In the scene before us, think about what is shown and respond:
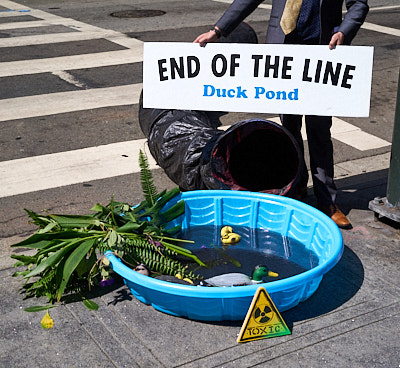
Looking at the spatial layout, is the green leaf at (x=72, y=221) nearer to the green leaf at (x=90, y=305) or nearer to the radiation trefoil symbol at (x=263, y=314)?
the green leaf at (x=90, y=305)

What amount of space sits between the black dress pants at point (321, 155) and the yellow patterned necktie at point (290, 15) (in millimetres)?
635

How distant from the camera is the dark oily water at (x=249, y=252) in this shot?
4230mm

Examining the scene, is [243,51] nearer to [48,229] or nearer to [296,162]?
[296,162]

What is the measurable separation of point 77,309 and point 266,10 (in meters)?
11.9

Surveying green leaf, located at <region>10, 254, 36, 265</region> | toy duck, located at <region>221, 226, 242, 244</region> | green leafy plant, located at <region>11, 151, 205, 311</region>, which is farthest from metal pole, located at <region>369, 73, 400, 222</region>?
green leaf, located at <region>10, 254, 36, 265</region>

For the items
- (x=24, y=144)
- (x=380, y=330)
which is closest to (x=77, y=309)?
(x=380, y=330)

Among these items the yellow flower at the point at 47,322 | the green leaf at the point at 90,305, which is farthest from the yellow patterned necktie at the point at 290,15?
the yellow flower at the point at 47,322

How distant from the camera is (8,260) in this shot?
438 cm

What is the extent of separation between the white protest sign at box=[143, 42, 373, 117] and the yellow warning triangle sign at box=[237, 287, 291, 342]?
1.60 m

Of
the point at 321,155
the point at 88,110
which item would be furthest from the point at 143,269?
the point at 88,110

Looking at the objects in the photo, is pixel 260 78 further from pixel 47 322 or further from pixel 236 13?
pixel 47 322

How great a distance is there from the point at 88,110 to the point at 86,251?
13.8 ft

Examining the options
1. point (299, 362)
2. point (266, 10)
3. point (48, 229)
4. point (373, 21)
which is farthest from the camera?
point (266, 10)

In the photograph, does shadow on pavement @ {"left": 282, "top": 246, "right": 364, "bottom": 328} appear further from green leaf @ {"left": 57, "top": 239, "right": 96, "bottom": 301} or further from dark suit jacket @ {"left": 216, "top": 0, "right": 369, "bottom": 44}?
dark suit jacket @ {"left": 216, "top": 0, "right": 369, "bottom": 44}
